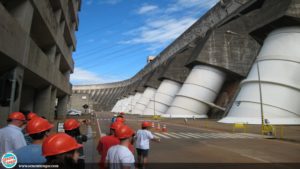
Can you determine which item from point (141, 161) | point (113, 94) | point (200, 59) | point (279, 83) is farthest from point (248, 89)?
point (113, 94)

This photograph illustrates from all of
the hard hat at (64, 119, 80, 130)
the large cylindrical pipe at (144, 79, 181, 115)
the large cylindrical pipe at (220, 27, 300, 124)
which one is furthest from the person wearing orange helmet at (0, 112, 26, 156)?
the large cylindrical pipe at (144, 79, 181, 115)

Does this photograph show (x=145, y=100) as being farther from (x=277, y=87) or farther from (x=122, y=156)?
(x=122, y=156)

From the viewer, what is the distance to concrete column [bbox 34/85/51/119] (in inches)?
990

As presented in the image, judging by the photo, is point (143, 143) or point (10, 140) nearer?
point (10, 140)

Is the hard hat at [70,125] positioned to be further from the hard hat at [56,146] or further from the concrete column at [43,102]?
the concrete column at [43,102]

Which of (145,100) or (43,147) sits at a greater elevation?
(145,100)

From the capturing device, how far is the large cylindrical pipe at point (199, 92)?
5094cm

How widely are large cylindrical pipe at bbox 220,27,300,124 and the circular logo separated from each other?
102 feet

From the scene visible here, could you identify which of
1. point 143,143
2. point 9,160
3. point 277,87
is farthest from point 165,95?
point 9,160

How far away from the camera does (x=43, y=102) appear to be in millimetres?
25859

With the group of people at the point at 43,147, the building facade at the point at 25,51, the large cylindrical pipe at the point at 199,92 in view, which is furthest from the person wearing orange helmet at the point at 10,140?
the large cylindrical pipe at the point at 199,92

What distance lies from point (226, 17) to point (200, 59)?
1713cm

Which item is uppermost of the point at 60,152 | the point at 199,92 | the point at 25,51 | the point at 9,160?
the point at 199,92

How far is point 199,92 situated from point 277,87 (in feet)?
64.2
